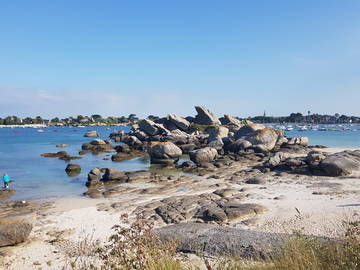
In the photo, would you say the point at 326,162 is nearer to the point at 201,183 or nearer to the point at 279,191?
the point at 279,191

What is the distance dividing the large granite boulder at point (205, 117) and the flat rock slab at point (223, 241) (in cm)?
5882

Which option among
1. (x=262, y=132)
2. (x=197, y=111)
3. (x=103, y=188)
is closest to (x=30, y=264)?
(x=103, y=188)

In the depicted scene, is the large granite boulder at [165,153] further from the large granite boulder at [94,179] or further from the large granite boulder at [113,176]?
the large granite boulder at [94,179]

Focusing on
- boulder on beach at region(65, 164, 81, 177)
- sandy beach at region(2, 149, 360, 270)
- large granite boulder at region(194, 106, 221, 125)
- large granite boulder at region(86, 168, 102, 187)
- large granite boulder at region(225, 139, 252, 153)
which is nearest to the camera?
sandy beach at region(2, 149, 360, 270)

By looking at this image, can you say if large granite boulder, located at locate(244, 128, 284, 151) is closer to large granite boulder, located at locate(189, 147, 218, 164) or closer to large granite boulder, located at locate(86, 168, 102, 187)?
large granite boulder, located at locate(189, 147, 218, 164)

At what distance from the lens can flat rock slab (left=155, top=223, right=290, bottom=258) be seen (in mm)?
7766

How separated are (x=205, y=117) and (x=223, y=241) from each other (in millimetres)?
60836

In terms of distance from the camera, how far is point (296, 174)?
2159 cm

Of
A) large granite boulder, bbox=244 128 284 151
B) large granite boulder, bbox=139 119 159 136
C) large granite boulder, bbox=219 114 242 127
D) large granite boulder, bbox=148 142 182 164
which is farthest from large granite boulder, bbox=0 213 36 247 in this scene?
large granite boulder, bbox=219 114 242 127

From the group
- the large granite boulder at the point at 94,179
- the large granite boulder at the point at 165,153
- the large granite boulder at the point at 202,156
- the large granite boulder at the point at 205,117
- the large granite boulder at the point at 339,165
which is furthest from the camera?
the large granite boulder at the point at 205,117

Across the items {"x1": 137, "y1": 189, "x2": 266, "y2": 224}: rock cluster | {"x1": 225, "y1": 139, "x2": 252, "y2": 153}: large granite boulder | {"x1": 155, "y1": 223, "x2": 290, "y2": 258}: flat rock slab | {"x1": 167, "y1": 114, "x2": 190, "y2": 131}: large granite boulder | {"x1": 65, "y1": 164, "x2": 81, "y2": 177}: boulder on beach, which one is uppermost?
{"x1": 167, "y1": 114, "x2": 190, "y2": 131}: large granite boulder

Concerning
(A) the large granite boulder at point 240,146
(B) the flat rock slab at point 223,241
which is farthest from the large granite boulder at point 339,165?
(B) the flat rock slab at point 223,241

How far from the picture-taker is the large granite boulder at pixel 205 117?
2681 inches

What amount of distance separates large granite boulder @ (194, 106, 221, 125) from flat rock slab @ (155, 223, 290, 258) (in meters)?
58.8
